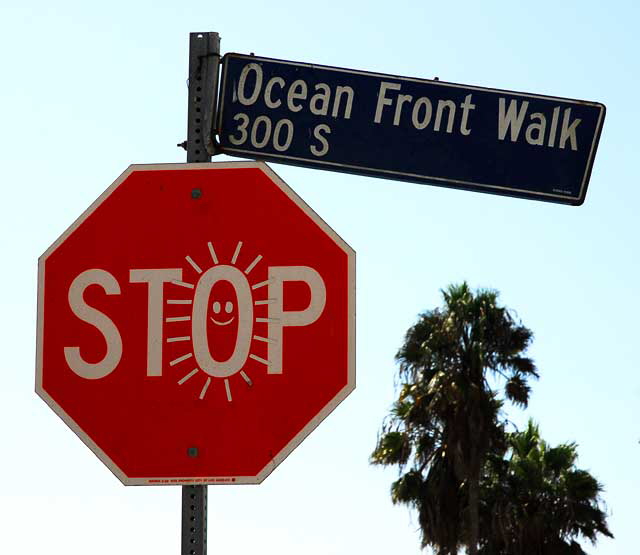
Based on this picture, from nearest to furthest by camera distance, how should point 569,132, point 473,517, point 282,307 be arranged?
point 282,307 < point 569,132 < point 473,517

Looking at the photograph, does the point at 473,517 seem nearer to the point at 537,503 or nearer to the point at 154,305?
the point at 537,503

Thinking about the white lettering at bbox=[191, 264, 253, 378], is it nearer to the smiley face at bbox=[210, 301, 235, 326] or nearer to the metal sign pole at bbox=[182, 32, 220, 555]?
the smiley face at bbox=[210, 301, 235, 326]

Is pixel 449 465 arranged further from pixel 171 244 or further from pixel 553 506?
pixel 171 244

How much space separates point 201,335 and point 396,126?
3.14 ft

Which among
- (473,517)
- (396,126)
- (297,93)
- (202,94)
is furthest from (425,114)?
(473,517)

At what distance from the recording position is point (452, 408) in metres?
29.2

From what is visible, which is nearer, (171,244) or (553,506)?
(171,244)

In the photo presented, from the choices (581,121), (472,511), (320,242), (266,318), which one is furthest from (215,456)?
(472,511)

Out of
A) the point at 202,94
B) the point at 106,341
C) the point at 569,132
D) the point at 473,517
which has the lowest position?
the point at 106,341

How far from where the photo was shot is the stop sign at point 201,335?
3617 mm

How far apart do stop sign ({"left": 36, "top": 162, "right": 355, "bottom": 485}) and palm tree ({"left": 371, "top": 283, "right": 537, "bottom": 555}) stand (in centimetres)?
2488

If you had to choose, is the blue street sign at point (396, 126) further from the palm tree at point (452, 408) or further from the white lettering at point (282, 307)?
the palm tree at point (452, 408)

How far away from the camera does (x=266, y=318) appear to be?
12.0 ft

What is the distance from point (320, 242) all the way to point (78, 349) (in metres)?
0.70
